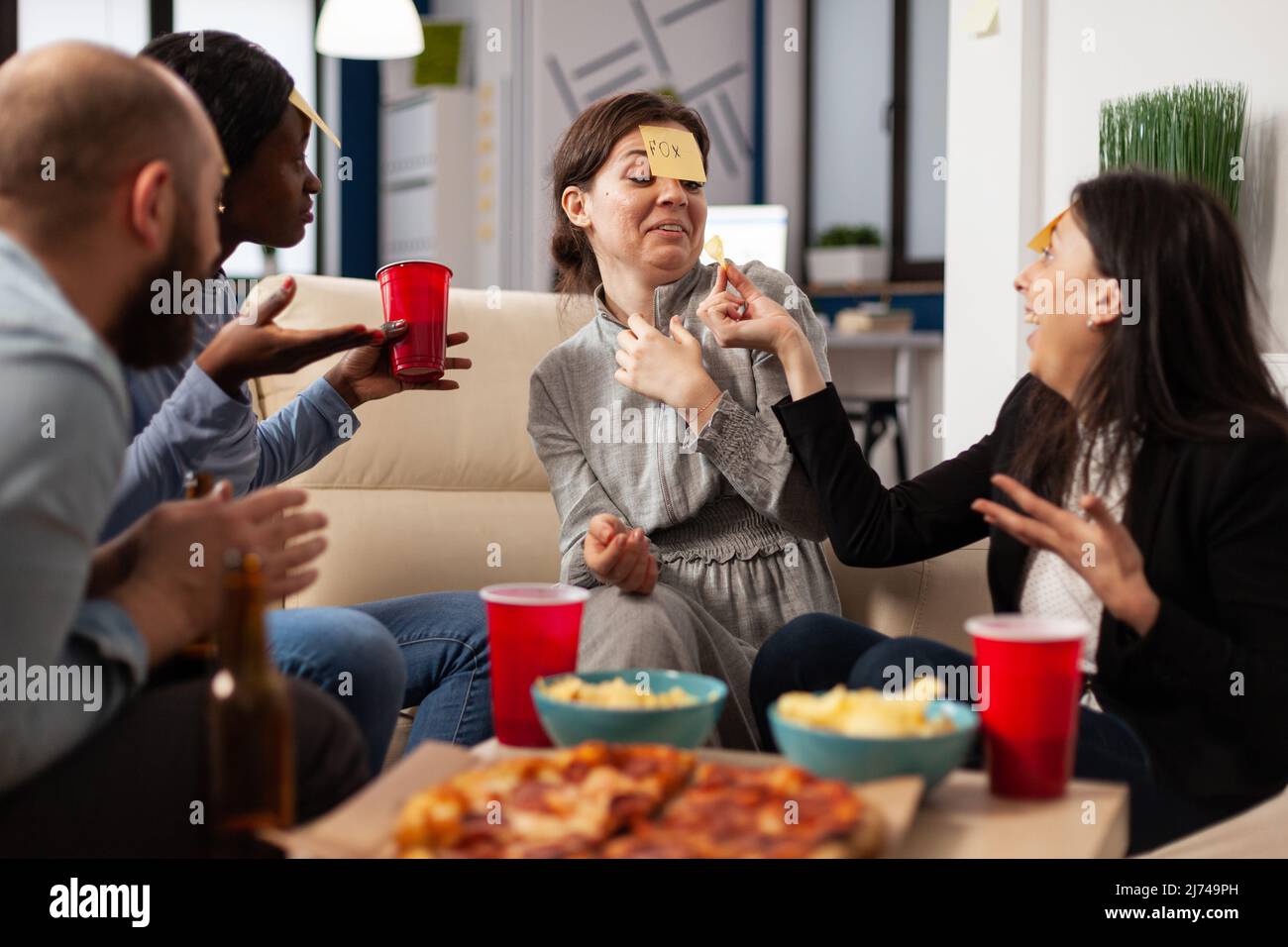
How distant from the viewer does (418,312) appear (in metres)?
1.68

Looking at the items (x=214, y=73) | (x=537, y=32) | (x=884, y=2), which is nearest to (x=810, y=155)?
(x=884, y=2)

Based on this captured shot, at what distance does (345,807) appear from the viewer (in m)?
0.89

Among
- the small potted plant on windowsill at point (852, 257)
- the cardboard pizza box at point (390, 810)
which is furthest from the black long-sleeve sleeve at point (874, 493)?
the small potted plant on windowsill at point (852, 257)

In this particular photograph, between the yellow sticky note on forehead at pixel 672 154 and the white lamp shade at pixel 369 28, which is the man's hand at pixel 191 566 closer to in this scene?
the yellow sticky note on forehead at pixel 672 154

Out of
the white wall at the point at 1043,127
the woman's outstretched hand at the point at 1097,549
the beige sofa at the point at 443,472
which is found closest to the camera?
the woman's outstretched hand at the point at 1097,549

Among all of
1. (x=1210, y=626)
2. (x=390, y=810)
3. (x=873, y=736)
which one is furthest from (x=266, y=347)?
(x=1210, y=626)

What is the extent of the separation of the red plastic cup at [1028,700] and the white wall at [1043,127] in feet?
5.94

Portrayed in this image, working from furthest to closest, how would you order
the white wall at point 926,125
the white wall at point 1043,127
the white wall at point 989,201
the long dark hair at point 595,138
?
the white wall at point 926,125 → the white wall at point 989,201 → the white wall at point 1043,127 → the long dark hair at point 595,138

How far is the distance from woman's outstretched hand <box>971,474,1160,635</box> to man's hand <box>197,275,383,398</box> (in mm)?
754

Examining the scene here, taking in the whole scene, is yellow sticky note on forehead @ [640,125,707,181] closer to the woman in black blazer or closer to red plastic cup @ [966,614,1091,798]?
the woman in black blazer

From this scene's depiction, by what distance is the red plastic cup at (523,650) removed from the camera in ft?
3.88

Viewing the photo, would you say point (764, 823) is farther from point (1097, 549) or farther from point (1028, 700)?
point (1097, 549)

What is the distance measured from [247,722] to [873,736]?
454 millimetres

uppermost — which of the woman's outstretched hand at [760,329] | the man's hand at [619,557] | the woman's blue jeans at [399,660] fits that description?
the woman's outstretched hand at [760,329]
